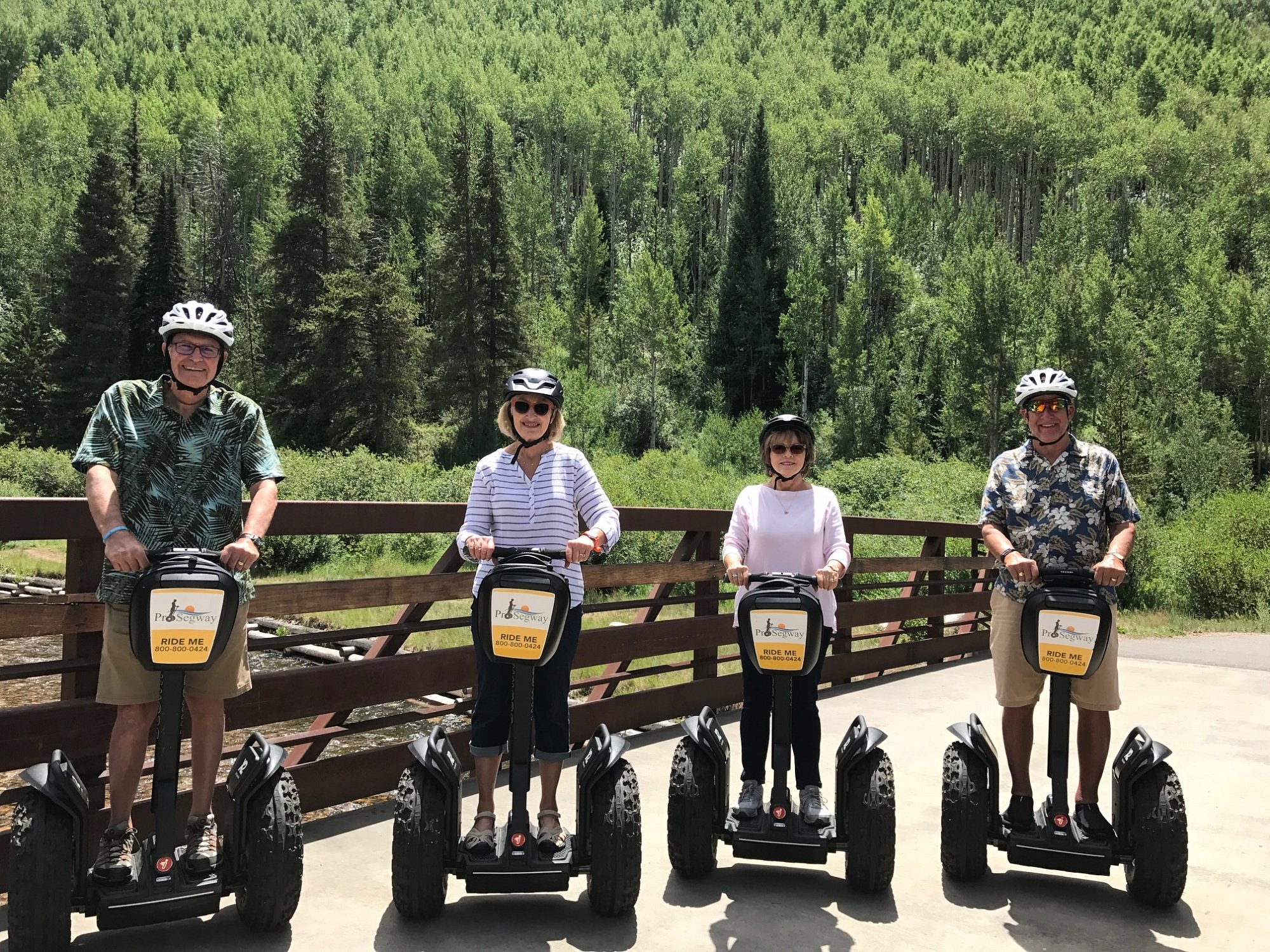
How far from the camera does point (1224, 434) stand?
150 ft

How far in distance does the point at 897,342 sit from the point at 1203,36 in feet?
240

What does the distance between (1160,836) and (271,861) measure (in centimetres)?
311

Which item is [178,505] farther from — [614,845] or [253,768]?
[614,845]

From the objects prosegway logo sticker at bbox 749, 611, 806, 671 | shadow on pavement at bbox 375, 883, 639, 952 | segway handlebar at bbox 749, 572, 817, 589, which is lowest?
shadow on pavement at bbox 375, 883, 639, 952

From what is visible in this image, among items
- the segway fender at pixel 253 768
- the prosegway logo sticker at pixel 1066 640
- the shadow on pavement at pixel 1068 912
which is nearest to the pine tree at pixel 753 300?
the shadow on pavement at pixel 1068 912

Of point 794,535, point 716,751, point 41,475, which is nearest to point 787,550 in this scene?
point 794,535

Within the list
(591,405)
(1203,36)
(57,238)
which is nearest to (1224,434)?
(591,405)

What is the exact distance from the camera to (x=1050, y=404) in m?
3.98

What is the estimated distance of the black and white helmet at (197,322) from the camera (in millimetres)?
3285

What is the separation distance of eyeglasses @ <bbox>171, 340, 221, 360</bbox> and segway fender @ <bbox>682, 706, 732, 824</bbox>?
221 cm

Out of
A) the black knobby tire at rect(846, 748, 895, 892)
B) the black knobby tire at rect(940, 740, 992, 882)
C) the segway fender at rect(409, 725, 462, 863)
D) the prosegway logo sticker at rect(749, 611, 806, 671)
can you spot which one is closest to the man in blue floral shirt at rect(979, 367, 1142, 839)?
the black knobby tire at rect(940, 740, 992, 882)

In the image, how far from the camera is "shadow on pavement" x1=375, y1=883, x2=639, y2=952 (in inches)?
129

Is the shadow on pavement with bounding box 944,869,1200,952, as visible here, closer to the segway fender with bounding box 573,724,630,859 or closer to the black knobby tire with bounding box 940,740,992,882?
the black knobby tire with bounding box 940,740,992,882

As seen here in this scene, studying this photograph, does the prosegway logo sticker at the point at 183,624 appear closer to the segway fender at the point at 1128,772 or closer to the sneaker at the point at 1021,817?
the sneaker at the point at 1021,817
